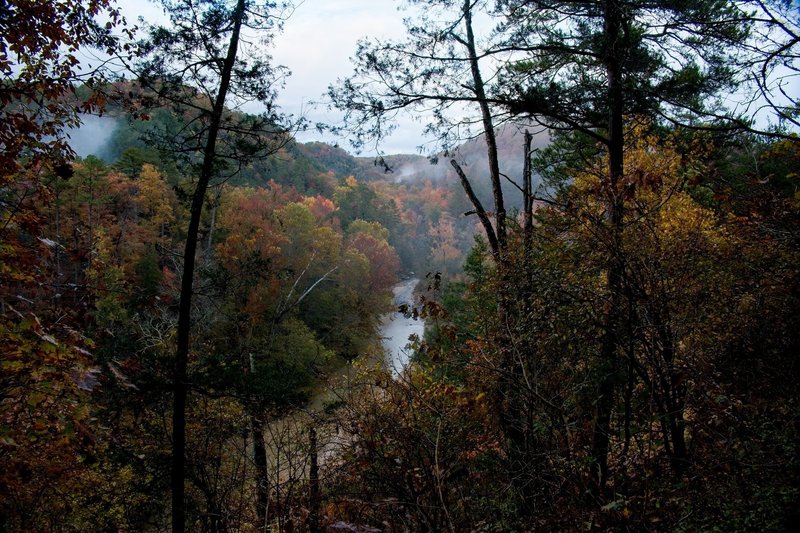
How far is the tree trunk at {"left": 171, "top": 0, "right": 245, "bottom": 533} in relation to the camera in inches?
269

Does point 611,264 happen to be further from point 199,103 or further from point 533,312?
point 199,103

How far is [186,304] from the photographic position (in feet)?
23.2

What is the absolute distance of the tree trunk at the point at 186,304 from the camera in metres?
6.83

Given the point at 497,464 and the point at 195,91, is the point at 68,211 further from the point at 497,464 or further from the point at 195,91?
the point at 497,464

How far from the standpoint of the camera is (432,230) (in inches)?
3396

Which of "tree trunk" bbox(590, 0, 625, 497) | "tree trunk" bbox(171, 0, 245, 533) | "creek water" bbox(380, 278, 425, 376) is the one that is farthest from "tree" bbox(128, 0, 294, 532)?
"creek water" bbox(380, 278, 425, 376)

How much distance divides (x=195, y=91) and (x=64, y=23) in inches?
110

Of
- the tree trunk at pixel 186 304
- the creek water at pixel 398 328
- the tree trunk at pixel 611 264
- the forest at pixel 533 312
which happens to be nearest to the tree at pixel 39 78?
the forest at pixel 533 312

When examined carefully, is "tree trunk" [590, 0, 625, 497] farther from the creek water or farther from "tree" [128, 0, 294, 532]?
the creek water

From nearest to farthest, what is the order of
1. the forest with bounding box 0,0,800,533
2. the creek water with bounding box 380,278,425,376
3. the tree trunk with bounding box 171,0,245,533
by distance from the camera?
the forest with bounding box 0,0,800,533 < the tree trunk with bounding box 171,0,245,533 < the creek water with bounding box 380,278,425,376

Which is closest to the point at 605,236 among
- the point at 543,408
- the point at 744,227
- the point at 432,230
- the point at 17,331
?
the point at 543,408

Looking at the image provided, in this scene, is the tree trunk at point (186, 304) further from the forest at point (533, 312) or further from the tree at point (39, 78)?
the tree at point (39, 78)

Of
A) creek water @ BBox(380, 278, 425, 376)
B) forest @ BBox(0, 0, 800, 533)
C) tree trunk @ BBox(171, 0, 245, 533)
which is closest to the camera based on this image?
forest @ BBox(0, 0, 800, 533)

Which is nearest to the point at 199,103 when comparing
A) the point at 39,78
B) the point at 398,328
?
the point at 39,78
